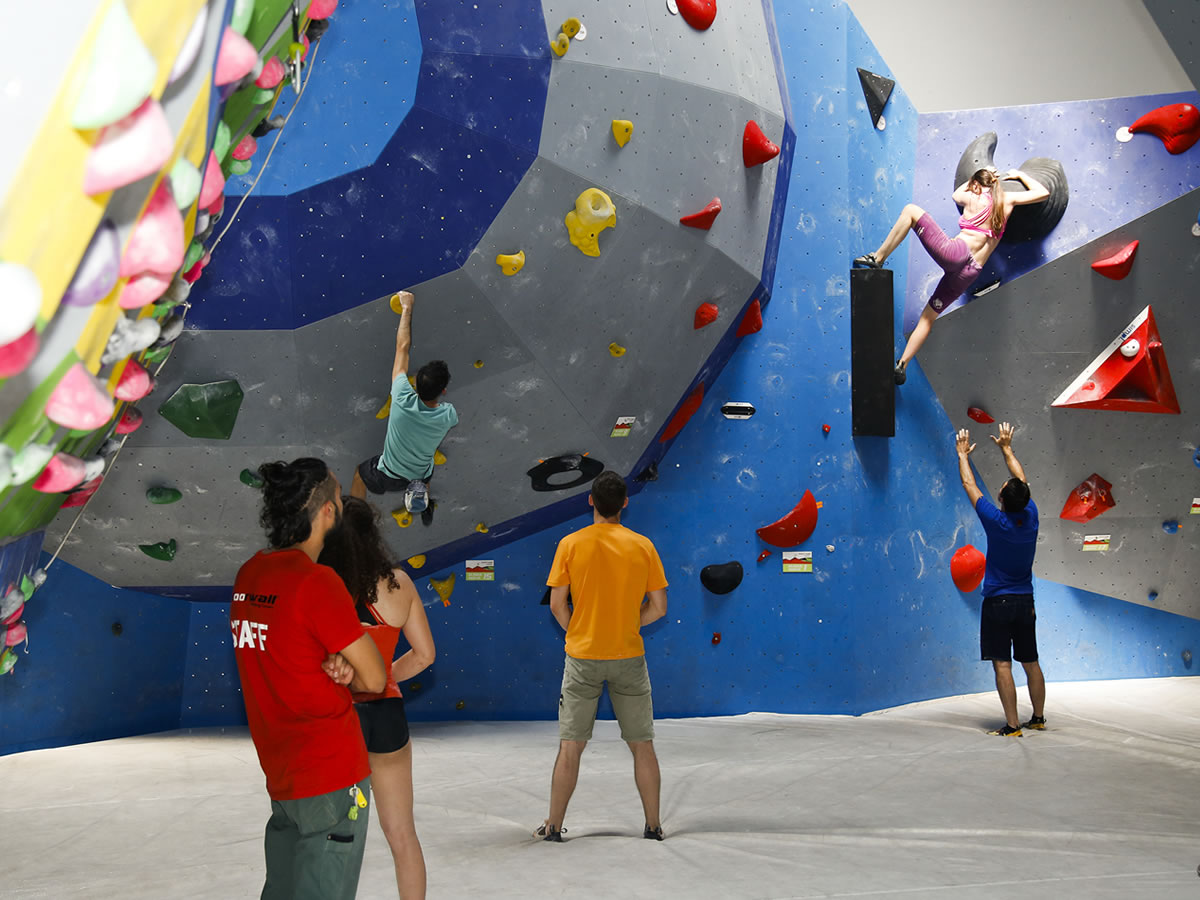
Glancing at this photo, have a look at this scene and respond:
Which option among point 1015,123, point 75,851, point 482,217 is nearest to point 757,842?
point 75,851

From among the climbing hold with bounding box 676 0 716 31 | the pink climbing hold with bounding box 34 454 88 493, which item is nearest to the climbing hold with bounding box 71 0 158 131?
the pink climbing hold with bounding box 34 454 88 493

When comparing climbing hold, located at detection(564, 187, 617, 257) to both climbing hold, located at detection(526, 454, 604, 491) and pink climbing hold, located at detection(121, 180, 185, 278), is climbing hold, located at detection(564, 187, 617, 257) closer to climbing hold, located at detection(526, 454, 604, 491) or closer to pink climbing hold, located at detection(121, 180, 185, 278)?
climbing hold, located at detection(526, 454, 604, 491)

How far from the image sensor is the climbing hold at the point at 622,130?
4.16 metres

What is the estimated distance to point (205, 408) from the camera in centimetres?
428

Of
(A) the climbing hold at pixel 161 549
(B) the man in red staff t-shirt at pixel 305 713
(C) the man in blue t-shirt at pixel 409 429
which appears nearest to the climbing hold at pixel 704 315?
(C) the man in blue t-shirt at pixel 409 429

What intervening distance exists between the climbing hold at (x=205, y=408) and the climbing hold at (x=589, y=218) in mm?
1612

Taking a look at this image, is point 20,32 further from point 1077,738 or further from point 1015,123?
point 1015,123

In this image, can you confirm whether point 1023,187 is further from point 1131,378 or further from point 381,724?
point 381,724

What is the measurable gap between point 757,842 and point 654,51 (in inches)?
125

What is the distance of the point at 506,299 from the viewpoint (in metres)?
4.34

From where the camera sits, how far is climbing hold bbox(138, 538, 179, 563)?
15.9ft

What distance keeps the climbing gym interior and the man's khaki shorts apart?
393 millimetres

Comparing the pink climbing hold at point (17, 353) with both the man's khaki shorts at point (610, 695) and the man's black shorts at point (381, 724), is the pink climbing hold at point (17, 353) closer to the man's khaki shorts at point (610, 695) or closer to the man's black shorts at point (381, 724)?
the man's black shorts at point (381, 724)

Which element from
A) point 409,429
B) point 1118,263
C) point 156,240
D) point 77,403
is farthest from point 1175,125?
point 77,403
